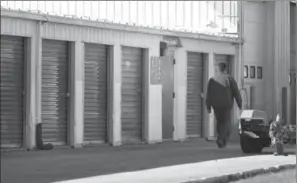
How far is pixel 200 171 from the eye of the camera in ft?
19.8

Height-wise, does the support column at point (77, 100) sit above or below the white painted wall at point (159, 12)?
below

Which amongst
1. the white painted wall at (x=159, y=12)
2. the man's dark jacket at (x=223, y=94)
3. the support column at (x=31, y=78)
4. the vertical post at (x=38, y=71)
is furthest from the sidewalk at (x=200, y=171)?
the vertical post at (x=38, y=71)

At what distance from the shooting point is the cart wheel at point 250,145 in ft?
11.9

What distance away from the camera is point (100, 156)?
5.84 metres

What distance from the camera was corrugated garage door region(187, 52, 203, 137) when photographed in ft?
12.6

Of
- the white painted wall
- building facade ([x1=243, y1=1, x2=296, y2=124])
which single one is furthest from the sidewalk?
the white painted wall

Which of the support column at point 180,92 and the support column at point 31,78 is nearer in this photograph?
the support column at point 180,92

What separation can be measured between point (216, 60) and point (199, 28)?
0.24 metres

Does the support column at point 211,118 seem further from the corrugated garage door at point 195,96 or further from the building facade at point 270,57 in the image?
the building facade at point 270,57

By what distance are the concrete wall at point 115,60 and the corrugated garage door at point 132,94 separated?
2.4 inches

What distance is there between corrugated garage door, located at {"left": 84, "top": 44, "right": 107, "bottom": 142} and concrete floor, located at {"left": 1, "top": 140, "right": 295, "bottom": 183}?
168 mm

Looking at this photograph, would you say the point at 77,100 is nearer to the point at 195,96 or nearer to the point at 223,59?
the point at 195,96

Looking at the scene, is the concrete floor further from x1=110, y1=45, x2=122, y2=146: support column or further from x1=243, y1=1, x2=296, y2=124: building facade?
x1=243, y1=1, x2=296, y2=124: building facade

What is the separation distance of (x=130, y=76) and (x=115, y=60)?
175 mm
